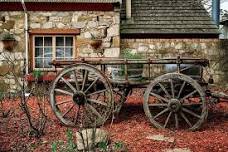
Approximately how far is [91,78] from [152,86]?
117cm

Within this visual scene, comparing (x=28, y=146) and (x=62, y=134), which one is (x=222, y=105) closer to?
(x=62, y=134)

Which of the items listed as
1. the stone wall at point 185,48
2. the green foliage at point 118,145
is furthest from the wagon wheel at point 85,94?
the stone wall at point 185,48

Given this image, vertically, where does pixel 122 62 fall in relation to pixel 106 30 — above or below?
below

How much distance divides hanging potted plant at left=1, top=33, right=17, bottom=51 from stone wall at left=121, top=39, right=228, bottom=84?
3065 millimetres

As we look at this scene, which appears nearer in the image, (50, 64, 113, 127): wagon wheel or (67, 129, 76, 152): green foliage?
(67, 129, 76, 152): green foliage

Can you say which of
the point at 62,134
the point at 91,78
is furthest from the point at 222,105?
the point at 62,134

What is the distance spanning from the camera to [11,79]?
448 inches

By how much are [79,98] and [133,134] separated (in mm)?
1162

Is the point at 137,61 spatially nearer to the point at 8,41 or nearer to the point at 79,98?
the point at 79,98

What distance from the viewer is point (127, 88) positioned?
7.72m

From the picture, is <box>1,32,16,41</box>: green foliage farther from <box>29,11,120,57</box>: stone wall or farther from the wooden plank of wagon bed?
the wooden plank of wagon bed

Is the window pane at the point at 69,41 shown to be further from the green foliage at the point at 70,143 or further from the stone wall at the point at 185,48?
the green foliage at the point at 70,143

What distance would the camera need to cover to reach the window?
37.8ft

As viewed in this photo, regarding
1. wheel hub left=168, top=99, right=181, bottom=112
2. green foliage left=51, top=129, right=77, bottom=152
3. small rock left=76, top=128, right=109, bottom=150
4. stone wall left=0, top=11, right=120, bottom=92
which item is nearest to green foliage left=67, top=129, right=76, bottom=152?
green foliage left=51, top=129, right=77, bottom=152
